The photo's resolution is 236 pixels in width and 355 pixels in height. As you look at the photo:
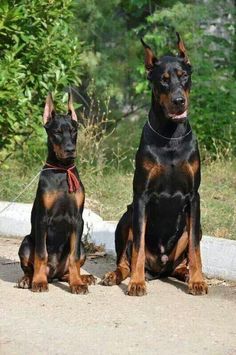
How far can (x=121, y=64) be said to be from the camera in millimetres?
15367

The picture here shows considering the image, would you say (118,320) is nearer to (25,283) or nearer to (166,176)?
(25,283)

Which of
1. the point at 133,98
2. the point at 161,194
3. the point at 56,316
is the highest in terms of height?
the point at 161,194

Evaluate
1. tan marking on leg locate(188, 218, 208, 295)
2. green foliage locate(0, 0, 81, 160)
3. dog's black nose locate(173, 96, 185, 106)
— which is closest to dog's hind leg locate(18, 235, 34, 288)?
tan marking on leg locate(188, 218, 208, 295)

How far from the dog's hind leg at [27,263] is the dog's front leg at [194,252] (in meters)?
1.23

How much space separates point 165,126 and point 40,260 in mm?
1398

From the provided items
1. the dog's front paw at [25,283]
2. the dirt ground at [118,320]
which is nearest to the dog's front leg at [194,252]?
the dirt ground at [118,320]

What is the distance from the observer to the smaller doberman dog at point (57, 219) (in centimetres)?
625

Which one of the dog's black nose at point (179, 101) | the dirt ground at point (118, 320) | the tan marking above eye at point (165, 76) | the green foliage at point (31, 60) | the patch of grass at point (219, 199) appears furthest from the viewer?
the green foliage at point (31, 60)

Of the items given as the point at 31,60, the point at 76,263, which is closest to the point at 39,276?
Result: the point at 76,263

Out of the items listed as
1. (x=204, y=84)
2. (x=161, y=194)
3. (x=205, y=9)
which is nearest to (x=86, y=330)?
(x=161, y=194)

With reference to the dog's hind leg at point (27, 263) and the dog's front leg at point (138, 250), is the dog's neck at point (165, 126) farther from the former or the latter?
the dog's hind leg at point (27, 263)

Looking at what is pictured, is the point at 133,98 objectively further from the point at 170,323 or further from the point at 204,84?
the point at 170,323

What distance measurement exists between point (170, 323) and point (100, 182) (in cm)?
494

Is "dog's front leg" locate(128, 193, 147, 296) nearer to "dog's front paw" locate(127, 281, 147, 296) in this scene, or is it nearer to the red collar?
"dog's front paw" locate(127, 281, 147, 296)
